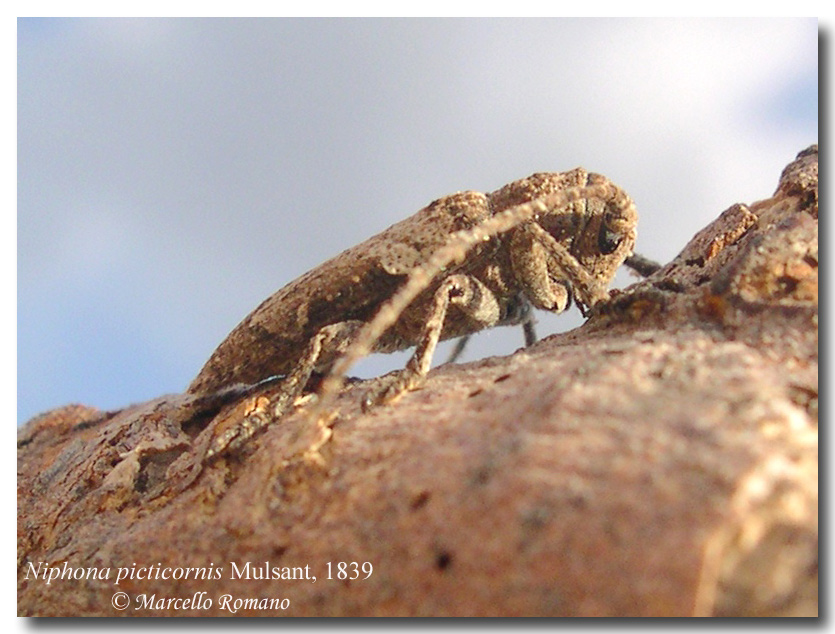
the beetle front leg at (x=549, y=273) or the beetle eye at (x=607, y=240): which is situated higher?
the beetle eye at (x=607, y=240)

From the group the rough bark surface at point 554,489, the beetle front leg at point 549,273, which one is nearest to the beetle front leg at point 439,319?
the rough bark surface at point 554,489

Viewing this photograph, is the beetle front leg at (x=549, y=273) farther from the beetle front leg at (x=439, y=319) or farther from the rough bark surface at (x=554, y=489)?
the rough bark surface at (x=554, y=489)

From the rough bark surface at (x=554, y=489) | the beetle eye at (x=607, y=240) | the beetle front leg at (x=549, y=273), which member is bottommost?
the rough bark surface at (x=554, y=489)

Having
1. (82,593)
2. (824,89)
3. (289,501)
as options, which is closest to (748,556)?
(289,501)

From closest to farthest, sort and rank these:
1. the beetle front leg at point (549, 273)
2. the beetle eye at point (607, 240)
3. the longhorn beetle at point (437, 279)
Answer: the beetle front leg at point (549, 273)
the longhorn beetle at point (437, 279)
the beetle eye at point (607, 240)

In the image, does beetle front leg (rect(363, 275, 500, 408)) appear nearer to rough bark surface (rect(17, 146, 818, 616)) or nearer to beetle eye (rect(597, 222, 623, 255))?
rough bark surface (rect(17, 146, 818, 616))

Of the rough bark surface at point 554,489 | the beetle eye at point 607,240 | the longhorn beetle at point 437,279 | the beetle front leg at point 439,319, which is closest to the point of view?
the rough bark surface at point 554,489

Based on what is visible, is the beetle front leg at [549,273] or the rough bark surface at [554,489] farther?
the beetle front leg at [549,273]
